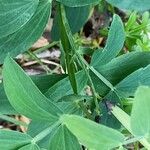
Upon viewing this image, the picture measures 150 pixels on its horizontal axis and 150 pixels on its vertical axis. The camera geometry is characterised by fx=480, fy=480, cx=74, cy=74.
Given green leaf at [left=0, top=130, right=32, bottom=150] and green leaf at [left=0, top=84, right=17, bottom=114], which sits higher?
green leaf at [left=0, top=84, right=17, bottom=114]

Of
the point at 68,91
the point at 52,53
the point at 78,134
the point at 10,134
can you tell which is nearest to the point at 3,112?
the point at 68,91

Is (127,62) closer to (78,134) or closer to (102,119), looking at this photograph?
(102,119)

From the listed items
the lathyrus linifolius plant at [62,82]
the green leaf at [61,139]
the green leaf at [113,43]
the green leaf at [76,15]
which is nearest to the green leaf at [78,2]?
the lathyrus linifolius plant at [62,82]

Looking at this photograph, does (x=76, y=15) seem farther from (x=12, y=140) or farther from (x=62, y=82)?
(x=12, y=140)

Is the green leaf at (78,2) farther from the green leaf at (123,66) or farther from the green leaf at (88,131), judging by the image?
the green leaf at (88,131)

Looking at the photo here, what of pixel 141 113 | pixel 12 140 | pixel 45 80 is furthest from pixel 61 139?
pixel 45 80

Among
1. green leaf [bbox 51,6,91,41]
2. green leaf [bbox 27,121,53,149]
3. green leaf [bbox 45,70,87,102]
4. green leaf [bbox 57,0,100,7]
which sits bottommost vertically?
green leaf [bbox 27,121,53,149]

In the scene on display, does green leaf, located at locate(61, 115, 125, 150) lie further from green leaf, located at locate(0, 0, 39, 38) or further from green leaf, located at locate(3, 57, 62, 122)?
green leaf, located at locate(0, 0, 39, 38)

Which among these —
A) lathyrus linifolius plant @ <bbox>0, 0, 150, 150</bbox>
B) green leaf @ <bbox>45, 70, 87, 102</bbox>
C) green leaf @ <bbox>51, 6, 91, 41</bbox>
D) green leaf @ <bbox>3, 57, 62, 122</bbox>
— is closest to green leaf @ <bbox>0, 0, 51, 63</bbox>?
lathyrus linifolius plant @ <bbox>0, 0, 150, 150</bbox>
